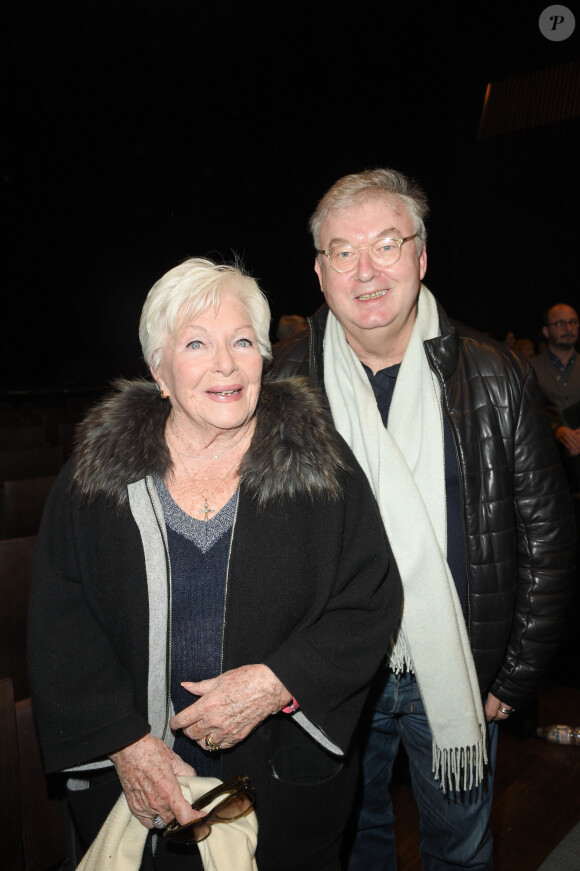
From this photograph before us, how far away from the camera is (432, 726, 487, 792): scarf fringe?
142 centimetres

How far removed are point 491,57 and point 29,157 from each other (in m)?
A: 6.92

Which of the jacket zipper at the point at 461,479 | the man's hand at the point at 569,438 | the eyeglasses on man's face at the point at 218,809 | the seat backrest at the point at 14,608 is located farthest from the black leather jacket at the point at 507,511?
the man's hand at the point at 569,438

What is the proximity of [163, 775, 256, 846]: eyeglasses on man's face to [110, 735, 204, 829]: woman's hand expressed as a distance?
3 cm

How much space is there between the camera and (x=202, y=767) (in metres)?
1.23

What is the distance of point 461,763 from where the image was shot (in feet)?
4.74

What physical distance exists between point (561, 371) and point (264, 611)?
130 inches

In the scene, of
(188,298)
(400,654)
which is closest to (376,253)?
(188,298)

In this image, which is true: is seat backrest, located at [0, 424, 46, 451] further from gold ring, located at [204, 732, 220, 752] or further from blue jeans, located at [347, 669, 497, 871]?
gold ring, located at [204, 732, 220, 752]

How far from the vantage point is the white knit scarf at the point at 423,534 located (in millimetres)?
1386

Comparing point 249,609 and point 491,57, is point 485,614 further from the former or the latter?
point 491,57

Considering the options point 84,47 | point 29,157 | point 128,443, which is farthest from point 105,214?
point 128,443

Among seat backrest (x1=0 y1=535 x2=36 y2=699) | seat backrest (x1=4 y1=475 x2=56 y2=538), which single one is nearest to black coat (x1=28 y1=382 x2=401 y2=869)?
seat backrest (x1=0 y1=535 x2=36 y2=699)

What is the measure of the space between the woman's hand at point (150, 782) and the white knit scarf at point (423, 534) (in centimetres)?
60

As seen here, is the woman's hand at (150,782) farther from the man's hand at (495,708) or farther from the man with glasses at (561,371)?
the man with glasses at (561,371)
